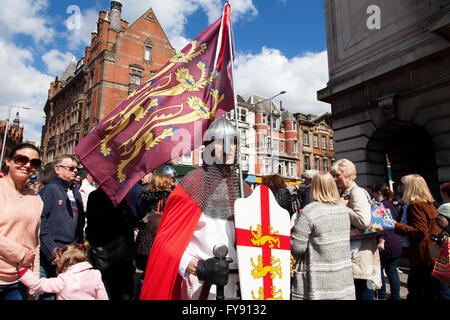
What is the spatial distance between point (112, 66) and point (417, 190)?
29396 millimetres

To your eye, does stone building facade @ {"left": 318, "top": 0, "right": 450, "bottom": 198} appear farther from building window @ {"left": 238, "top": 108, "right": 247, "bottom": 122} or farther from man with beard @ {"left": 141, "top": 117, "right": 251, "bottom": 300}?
building window @ {"left": 238, "top": 108, "right": 247, "bottom": 122}

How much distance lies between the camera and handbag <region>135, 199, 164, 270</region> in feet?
11.5

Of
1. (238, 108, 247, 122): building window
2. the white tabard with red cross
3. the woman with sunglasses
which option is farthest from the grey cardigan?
(238, 108, 247, 122): building window

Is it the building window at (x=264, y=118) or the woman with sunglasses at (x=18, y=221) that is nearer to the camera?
the woman with sunglasses at (x=18, y=221)

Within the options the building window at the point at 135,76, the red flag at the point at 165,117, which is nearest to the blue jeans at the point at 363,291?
the red flag at the point at 165,117

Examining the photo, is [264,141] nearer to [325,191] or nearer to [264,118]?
[264,118]

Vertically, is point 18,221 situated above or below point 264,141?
below

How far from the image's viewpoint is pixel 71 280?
254 centimetres

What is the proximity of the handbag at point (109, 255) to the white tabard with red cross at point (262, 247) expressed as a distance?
79.0 inches

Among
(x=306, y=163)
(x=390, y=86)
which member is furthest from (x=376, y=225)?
(x=306, y=163)

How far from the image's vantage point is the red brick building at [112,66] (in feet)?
88.5

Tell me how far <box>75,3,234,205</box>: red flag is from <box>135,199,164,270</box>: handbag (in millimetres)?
897

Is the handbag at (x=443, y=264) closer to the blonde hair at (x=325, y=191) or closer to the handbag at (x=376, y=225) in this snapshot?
the handbag at (x=376, y=225)
